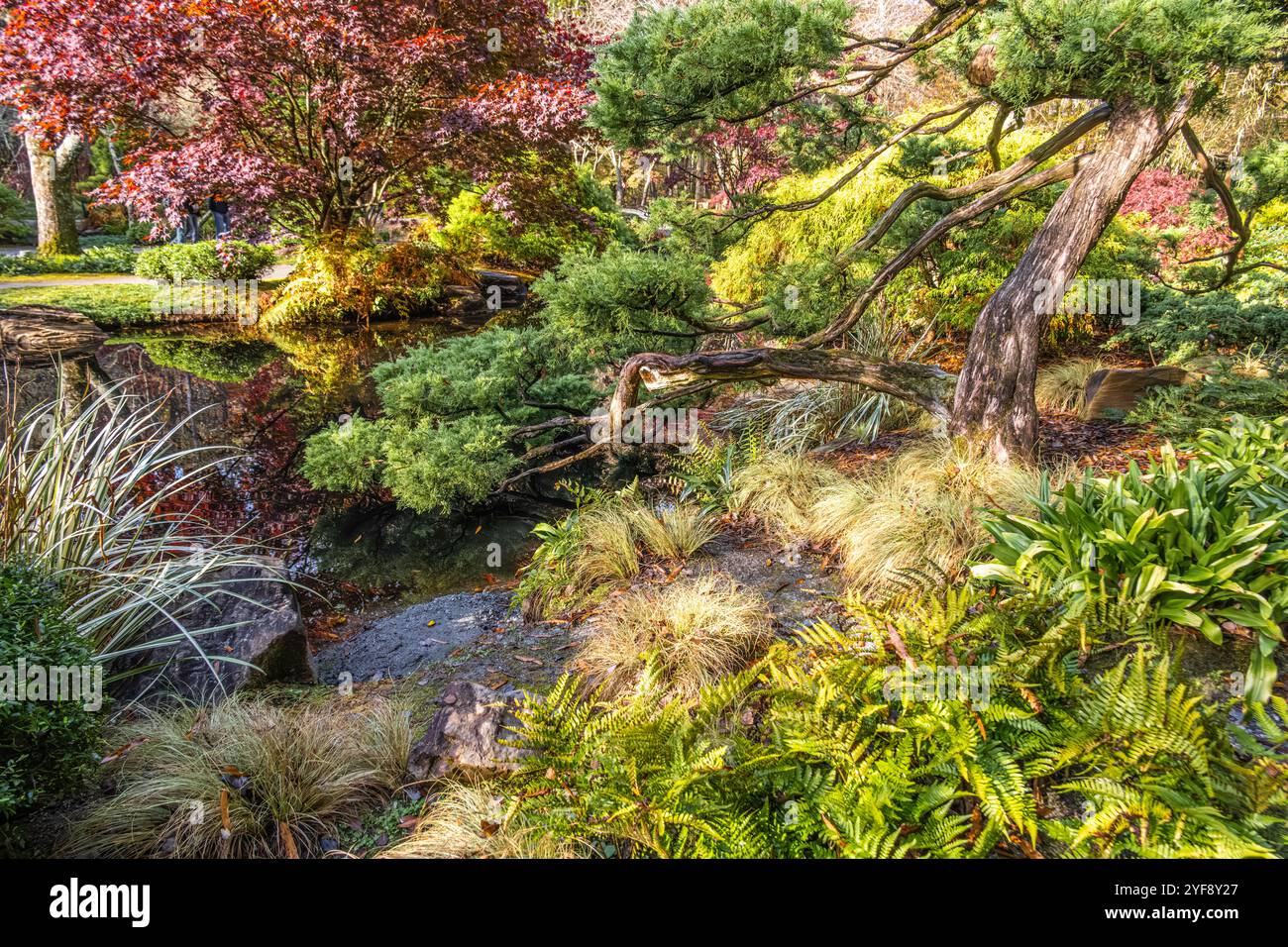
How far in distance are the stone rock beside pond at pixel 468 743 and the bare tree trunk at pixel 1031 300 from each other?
3348mm

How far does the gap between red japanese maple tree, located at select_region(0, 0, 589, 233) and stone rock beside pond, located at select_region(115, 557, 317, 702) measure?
793 cm

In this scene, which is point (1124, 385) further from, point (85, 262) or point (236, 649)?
point (85, 262)

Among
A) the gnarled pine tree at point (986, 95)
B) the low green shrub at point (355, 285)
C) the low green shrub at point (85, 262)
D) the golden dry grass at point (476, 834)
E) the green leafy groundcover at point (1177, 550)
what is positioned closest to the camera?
the golden dry grass at point (476, 834)

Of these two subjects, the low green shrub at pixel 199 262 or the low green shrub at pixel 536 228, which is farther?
the low green shrub at pixel 536 228

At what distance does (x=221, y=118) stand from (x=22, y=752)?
11210 mm

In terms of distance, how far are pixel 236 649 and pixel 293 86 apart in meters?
10.3

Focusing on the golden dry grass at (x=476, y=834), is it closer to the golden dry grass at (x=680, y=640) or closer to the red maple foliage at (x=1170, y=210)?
the golden dry grass at (x=680, y=640)

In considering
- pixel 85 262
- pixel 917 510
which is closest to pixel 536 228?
pixel 85 262

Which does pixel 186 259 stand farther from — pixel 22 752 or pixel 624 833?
pixel 624 833

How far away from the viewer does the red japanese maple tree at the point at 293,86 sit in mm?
8695

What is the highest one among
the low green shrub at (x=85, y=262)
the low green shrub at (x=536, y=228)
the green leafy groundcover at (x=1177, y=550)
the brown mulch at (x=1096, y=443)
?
the low green shrub at (x=536, y=228)

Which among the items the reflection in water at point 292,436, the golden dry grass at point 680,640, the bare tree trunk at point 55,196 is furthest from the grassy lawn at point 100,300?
the golden dry grass at point 680,640

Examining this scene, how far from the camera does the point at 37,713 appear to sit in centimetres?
178

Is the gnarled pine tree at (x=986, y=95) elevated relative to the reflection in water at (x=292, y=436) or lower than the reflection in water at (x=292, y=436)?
elevated
